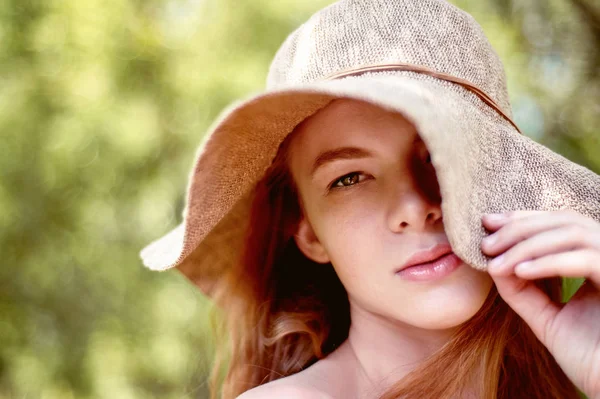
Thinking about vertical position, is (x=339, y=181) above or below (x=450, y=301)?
above

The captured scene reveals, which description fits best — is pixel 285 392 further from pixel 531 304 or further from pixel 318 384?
pixel 531 304

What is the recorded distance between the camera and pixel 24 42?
249 centimetres

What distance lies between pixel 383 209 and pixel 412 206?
8 cm

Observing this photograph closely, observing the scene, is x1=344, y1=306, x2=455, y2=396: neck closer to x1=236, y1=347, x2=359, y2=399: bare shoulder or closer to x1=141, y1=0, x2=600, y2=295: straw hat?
x1=236, y1=347, x2=359, y2=399: bare shoulder

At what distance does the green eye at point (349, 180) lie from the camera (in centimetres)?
114

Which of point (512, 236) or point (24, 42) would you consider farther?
point (24, 42)

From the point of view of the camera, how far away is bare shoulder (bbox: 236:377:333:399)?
116cm

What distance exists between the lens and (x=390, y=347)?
4.24ft

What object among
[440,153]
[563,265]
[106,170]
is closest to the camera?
[440,153]

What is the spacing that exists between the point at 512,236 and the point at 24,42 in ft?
7.28

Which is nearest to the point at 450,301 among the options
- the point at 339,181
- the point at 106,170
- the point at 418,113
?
the point at 339,181

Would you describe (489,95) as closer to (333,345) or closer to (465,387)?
(465,387)

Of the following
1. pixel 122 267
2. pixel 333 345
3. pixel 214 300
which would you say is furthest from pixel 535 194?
pixel 122 267

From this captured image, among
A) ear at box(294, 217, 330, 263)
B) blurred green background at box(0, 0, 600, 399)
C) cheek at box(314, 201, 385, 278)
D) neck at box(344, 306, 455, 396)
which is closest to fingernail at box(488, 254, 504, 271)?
cheek at box(314, 201, 385, 278)
